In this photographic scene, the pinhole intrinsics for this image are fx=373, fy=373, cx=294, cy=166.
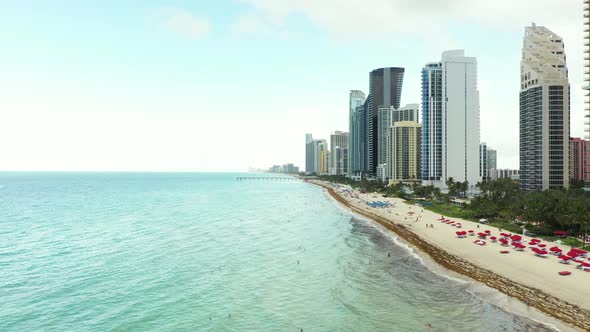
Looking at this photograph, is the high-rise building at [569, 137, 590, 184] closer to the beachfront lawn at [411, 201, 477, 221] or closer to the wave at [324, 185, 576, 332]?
A: the beachfront lawn at [411, 201, 477, 221]

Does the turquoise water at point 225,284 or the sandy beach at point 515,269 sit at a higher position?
the sandy beach at point 515,269

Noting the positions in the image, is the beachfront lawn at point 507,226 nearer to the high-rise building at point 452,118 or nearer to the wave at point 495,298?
the wave at point 495,298

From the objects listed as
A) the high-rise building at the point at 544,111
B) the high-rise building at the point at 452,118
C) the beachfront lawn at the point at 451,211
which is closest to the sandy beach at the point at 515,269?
the beachfront lawn at the point at 451,211

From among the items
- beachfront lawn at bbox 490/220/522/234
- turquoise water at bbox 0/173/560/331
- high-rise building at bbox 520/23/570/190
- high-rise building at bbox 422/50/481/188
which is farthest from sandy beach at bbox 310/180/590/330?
high-rise building at bbox 422/50/481/188

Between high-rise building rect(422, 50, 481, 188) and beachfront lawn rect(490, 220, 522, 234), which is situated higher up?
high-rise building rect(422, 50, 481, 188)

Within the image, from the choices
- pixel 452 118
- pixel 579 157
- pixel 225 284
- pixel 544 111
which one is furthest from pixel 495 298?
pixel 579 157

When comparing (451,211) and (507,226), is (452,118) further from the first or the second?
(507,226)
